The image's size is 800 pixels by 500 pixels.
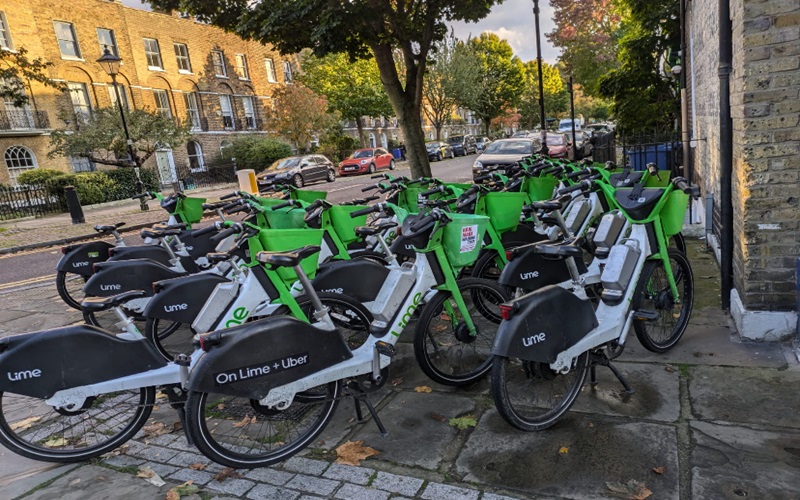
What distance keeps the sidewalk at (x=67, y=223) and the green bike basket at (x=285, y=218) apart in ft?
33.1

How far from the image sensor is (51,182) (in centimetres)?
1947

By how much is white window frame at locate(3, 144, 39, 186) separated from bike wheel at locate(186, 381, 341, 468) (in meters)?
26.2

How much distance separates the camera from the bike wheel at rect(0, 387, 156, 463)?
9.96 feet

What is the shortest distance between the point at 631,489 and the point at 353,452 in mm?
1437

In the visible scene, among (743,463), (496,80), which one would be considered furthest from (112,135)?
(496,80)

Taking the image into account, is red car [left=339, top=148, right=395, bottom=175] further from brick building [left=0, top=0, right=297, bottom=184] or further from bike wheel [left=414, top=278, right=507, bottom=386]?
bike wheel [left=414, top=278, right=507, bottom=386]

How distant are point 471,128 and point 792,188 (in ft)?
235

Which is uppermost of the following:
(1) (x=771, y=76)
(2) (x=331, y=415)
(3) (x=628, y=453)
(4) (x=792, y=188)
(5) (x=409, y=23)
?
(5) (x=409, y=23)

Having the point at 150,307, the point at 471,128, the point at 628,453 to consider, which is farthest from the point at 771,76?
the point at 471,128

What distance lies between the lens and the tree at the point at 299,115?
3142 centimetres

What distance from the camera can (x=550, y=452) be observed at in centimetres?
282

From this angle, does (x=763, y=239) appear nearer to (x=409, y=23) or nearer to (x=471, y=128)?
(x=409, y=23)

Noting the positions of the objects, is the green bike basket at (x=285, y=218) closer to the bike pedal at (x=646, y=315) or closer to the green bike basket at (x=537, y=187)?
the green bike basket at (x=537, y=187)

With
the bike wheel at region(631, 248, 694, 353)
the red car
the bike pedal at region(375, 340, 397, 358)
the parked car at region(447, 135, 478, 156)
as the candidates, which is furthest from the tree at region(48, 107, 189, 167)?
the parked car at region(447, 135, 478, 156)
